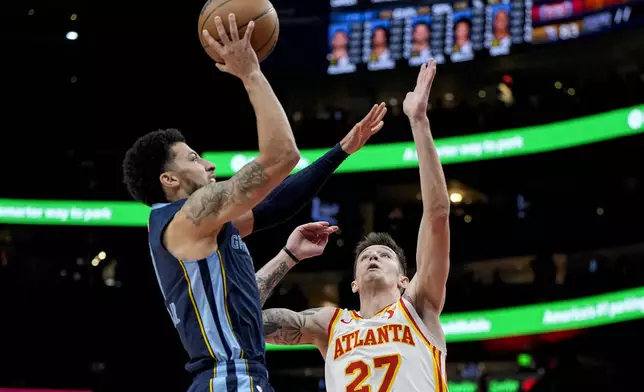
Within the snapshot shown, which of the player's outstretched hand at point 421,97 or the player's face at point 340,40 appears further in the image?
the player's face at point 340,40

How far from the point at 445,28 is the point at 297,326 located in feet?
44.7

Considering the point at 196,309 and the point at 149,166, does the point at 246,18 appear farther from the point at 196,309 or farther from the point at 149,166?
the point at 196,309

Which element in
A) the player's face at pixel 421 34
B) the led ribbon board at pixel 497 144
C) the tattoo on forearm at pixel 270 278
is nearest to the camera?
the tattoo on forearm at pixel 270 278

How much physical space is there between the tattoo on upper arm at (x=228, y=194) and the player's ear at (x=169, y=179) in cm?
30

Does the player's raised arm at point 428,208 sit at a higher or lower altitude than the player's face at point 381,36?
lower

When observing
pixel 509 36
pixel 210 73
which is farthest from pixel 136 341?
pixel 509 36

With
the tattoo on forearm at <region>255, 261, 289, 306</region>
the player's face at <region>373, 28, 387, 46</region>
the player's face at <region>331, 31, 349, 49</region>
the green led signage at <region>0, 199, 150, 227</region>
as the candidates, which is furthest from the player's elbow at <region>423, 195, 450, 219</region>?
the green led signage at <region>0, 199, 150, 227</region>

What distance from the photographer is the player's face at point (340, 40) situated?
1894cm

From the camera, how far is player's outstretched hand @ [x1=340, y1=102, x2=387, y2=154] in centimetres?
502

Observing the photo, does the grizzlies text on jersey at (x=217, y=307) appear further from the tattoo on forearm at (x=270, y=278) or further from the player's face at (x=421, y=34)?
the player's face at (x=421, y=34)

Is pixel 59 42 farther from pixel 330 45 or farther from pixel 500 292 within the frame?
pixel 500 292

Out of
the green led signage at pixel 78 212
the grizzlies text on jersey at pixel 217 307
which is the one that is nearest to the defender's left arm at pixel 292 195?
the grizzlies text on jersey at pixel 217 307

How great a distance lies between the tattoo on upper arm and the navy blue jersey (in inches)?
6.1

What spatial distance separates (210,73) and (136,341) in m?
6.49
